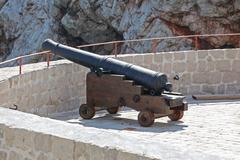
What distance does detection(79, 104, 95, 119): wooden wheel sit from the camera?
8.53 meters

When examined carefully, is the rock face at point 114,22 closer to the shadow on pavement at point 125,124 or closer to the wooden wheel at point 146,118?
the shadow on pavement at point 125,124

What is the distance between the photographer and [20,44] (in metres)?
25.3

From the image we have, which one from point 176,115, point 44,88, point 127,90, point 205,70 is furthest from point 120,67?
point 205,70

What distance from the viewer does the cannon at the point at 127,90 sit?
7.83 m

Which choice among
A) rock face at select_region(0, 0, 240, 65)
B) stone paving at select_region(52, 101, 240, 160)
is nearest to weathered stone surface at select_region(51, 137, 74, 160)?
stone paving at select_region(52, 101, 240, 160)

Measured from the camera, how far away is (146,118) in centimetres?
789

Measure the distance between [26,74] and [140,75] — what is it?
6.30 feet

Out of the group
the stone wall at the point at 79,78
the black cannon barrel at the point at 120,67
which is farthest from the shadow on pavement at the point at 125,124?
the stone wall at the point at 79,78

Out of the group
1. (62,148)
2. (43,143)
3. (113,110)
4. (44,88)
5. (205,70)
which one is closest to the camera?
(62,148)

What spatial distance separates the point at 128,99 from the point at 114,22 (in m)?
13.9

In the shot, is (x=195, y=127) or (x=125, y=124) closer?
(x=195, y=127)

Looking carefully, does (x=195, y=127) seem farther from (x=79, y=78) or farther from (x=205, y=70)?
(x=205, y=70)

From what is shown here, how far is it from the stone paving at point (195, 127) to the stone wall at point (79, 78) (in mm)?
410

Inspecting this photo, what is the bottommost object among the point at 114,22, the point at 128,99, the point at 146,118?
the point at 146,118
